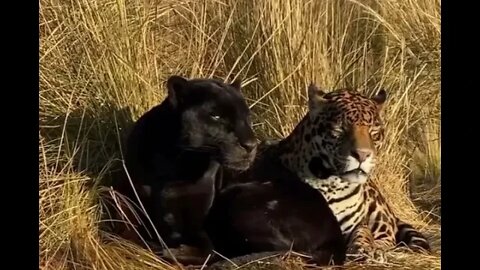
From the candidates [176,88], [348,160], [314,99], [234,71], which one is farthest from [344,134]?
[234,71]

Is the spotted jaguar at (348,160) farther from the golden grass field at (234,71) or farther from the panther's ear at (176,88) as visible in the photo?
the panther's ear at (176,88)

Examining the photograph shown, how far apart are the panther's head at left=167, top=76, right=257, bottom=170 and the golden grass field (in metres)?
0.60

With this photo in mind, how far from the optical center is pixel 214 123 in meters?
4.32

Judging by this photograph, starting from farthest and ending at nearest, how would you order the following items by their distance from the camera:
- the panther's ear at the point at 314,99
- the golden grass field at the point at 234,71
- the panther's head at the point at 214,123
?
the golden grass field at the point at 234,71 < the panther's ear at the point at 314,99 < the panther's head at the point at 214,123

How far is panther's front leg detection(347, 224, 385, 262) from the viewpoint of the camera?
180 inches

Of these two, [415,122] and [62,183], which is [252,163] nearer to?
[62,183]

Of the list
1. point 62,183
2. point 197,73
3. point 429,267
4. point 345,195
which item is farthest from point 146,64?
point 429,267

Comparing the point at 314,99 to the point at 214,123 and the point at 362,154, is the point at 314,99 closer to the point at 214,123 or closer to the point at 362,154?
the point at 362,154

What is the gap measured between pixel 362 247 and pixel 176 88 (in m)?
1.10

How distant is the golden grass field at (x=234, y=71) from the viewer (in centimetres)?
495

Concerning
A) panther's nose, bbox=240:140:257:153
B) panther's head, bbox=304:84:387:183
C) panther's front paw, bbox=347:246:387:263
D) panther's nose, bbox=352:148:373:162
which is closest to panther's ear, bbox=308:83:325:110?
panther's head, bbox=304:84:387:183

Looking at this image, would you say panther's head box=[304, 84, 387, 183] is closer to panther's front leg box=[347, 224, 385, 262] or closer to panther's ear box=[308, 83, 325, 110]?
panther's ear box=[308, 83, 325, 110]

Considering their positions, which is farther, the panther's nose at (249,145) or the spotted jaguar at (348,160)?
the spotted jaguar at (348,160)

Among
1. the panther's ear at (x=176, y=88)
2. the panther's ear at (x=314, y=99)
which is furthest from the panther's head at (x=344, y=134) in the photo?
the panther's ear at (x=176, y=88)
